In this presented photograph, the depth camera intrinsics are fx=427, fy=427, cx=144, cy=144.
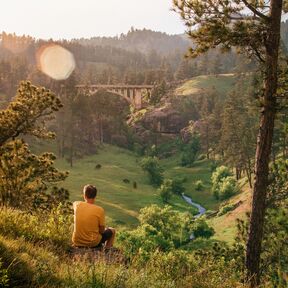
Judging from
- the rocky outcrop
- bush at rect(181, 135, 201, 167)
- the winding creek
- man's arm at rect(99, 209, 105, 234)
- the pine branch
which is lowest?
the winding creek

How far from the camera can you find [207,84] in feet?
519

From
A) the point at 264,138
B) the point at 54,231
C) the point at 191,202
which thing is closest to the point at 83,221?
the point at 54,231

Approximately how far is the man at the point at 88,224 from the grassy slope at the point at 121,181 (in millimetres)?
43366

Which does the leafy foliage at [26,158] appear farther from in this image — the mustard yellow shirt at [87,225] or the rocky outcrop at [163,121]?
the rocky outcrop at [163,121]

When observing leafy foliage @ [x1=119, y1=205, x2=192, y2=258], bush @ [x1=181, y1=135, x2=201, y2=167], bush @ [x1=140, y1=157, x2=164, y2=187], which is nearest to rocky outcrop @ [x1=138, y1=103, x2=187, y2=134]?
bush @ [x1=181, y1=135, x2=201, y2=167]

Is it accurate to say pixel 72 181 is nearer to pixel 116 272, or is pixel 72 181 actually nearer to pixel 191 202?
pixel 191 202

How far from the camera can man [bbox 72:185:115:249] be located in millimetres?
9453

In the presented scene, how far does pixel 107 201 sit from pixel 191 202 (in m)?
20.6

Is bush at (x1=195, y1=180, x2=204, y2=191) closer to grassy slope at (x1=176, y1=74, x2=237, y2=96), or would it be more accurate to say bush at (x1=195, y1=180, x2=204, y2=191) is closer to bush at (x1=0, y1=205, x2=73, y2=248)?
grassy slope at (x1=176, y1=74, x2=237, y2=96)

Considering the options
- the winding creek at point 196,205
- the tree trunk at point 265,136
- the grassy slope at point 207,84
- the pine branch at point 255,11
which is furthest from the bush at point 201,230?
the grassy slope at point 207,84

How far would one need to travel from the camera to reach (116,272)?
6.46m

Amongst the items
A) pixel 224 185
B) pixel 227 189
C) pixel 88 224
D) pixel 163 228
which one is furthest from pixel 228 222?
pixel 88 224

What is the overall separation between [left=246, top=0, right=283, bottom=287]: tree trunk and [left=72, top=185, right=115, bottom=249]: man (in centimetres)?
429

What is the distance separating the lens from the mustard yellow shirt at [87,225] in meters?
9.45
